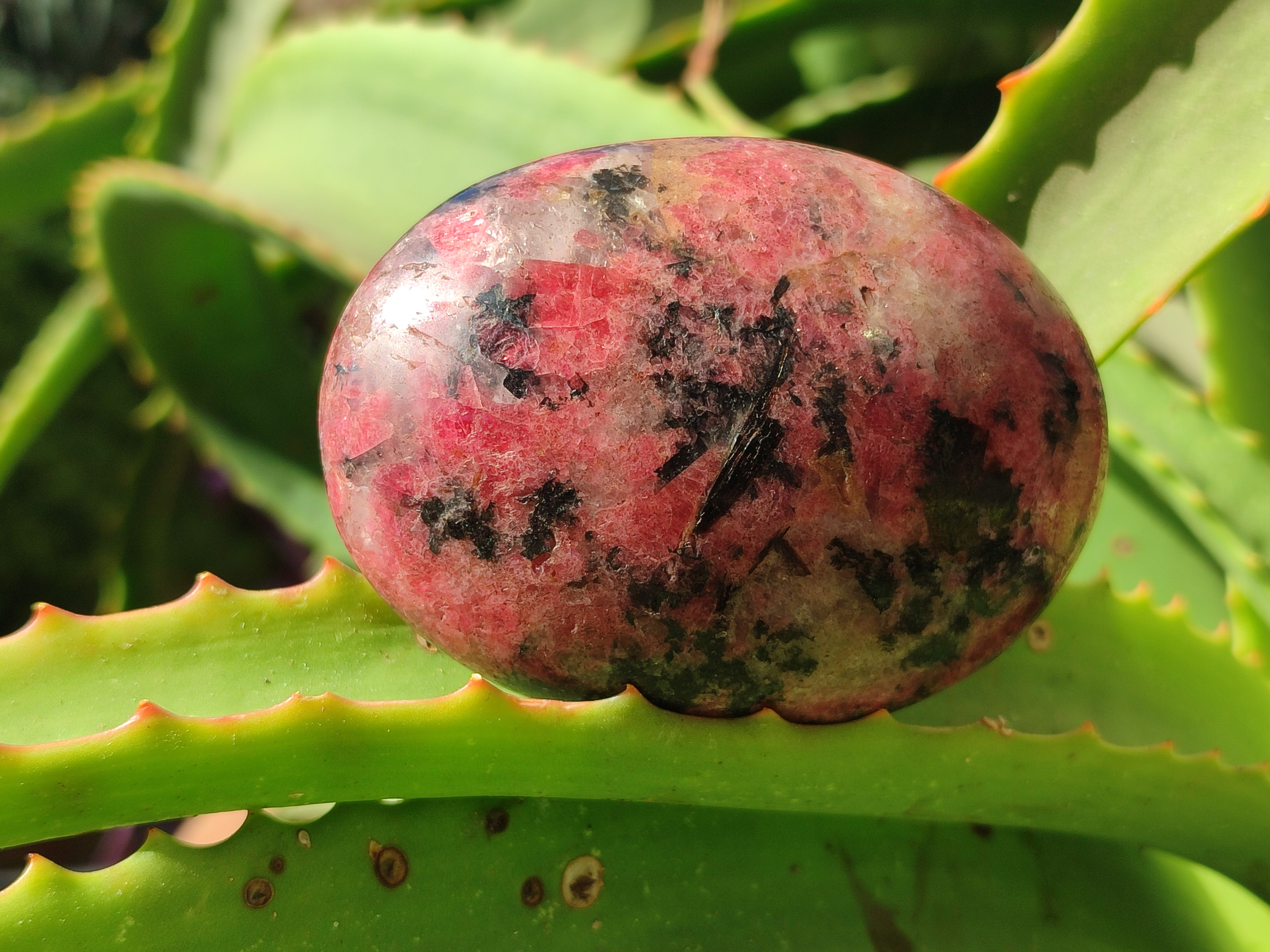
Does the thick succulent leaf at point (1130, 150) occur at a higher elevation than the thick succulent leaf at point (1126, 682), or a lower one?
higher

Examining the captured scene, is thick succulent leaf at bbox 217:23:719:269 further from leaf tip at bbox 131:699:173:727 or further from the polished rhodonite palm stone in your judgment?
leaf tip at bbox 131:699:173:727

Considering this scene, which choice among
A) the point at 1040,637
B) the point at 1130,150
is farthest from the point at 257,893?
the point at 1130,150

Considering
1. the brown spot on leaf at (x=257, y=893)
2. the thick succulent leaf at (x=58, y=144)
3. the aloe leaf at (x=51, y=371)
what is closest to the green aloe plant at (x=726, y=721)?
the brown spot on leaf at (x=257, y=893)

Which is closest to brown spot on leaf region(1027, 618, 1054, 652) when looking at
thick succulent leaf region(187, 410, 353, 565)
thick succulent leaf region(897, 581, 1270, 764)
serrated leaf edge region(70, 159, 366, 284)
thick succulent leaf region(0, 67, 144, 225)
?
thick succulent leaf region(897, 581, 1270, 764)

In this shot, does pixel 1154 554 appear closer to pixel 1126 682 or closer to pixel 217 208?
pixel 1126 682

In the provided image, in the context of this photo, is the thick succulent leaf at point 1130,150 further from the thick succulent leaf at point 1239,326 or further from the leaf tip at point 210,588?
the leaf tip at point 210,588

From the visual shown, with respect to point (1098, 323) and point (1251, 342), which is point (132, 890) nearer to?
point (1098, 323)
